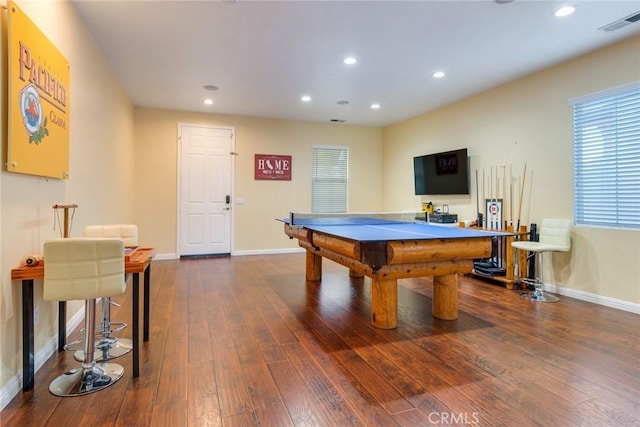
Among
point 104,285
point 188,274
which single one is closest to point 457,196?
point 188,274

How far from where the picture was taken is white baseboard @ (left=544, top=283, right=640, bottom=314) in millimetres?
3256

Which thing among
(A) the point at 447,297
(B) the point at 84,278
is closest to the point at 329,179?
(A) the point at 447,297

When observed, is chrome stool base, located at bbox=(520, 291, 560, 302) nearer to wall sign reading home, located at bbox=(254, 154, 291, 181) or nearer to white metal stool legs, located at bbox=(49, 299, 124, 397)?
white metal stool legs, located at bbox=(49, 299, 124, 397)

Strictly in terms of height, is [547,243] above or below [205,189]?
below

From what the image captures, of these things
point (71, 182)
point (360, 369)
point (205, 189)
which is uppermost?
point (205, 189)

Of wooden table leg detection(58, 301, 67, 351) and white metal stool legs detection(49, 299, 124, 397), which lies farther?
wooden table leg detection(58, 301, 67, 351)

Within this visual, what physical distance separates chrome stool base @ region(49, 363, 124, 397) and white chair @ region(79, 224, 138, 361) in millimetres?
208

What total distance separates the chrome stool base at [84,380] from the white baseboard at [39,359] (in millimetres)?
155

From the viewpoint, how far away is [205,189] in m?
6.15

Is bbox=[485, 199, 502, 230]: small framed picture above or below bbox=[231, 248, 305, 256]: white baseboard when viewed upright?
above

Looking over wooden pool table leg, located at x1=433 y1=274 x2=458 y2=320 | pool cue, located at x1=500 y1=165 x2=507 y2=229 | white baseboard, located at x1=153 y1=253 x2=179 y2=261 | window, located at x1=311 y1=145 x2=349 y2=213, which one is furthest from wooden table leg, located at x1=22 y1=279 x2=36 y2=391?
window, located at x1=311 y1=145 x2=349 y2=213

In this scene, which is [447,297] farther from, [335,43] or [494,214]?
[335,43]

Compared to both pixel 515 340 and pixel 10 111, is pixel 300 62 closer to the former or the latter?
pixel 10 111

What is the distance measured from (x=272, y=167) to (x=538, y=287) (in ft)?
15.3
